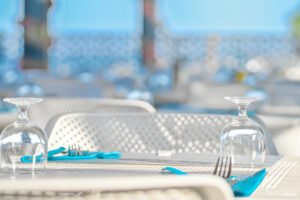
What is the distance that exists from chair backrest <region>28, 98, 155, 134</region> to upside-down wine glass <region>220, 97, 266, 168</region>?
44.2 inches

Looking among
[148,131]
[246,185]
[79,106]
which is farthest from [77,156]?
[79,106]

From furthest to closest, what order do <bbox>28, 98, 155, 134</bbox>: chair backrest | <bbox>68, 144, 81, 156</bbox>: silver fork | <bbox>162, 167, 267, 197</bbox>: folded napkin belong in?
<bbox>28, 98, 155, 134</bbox>: chair backrest → <bbox>68, 144, 81, 156</bbox>: silver fork → <bbox>162, 167, 267, 197</bbox>: folded napkin

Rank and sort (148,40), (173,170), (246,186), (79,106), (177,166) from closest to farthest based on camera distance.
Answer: (246,186), (173,170), (177,166), (79,106), (148,40)

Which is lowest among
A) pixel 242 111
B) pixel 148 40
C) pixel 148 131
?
pixel 148 131

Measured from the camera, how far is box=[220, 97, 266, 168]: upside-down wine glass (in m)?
1.64

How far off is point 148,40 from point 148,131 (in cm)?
909

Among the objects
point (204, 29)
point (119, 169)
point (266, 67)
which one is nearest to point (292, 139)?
point (119, 169)

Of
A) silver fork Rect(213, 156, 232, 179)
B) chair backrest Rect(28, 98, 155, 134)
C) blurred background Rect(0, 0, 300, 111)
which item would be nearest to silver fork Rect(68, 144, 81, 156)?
silver fork Rect(213, 156, 232, 179)

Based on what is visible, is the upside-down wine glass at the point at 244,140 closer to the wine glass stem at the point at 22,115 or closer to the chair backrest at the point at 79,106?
the wine glass stem at the point at 22,115

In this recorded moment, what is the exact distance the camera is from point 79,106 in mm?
2992

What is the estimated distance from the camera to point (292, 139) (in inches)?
111

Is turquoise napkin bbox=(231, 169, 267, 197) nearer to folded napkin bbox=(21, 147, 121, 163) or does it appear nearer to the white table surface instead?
the white table surface

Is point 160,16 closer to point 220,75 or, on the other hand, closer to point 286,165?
point 220,75

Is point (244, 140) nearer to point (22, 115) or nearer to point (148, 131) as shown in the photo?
point (22, 115)
